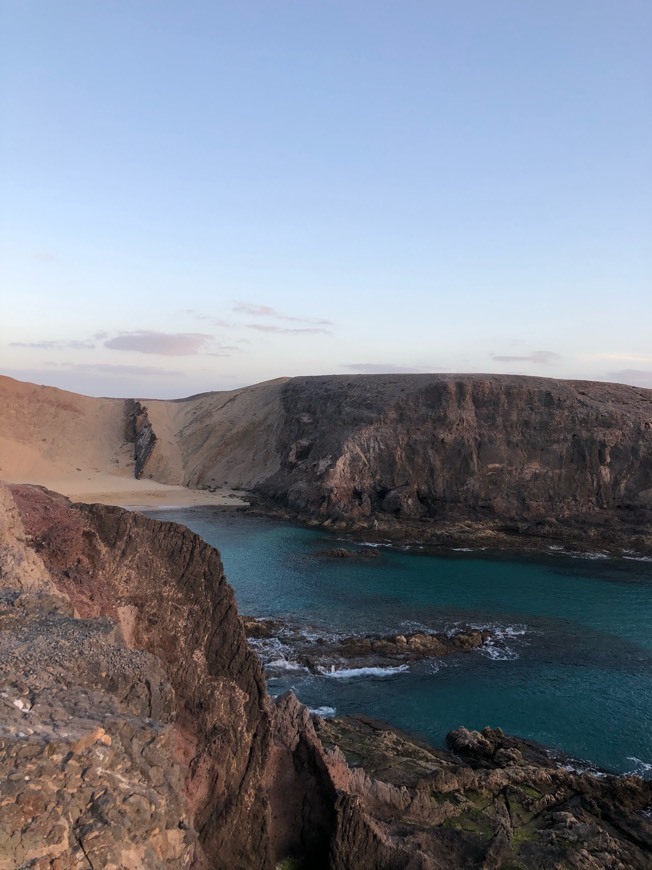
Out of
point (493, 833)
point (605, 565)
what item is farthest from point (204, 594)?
point (605, 565)


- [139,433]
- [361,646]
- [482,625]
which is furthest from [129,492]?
[482,625]

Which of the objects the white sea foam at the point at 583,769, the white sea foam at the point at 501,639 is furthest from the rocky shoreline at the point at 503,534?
the white sea foam at the point at 583,769

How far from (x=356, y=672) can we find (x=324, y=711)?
3.66 m

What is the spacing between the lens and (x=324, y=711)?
2409 cm

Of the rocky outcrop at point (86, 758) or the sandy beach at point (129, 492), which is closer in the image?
the rocky outcrop at point (86, 758)

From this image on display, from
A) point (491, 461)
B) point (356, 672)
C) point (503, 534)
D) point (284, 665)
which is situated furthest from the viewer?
point (491, 461)

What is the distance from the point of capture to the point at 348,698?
25312 mm

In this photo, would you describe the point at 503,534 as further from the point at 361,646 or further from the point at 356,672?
the point at 356,672

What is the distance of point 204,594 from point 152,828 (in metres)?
7.14

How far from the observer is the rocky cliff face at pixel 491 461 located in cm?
5516

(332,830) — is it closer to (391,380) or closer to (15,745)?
(15,745)

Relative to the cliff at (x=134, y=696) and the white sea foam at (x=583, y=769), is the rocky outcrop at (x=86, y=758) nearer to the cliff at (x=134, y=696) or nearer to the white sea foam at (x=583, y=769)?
the cliff at (x=134, y=696)

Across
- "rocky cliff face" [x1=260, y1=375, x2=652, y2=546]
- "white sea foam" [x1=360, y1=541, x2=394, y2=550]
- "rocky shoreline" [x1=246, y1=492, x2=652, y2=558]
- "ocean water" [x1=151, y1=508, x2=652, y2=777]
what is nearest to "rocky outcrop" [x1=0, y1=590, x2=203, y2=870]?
"ocean water" [x1=151, y1=508, x2=652, y2=777]

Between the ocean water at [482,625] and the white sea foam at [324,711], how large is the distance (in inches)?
3.4
